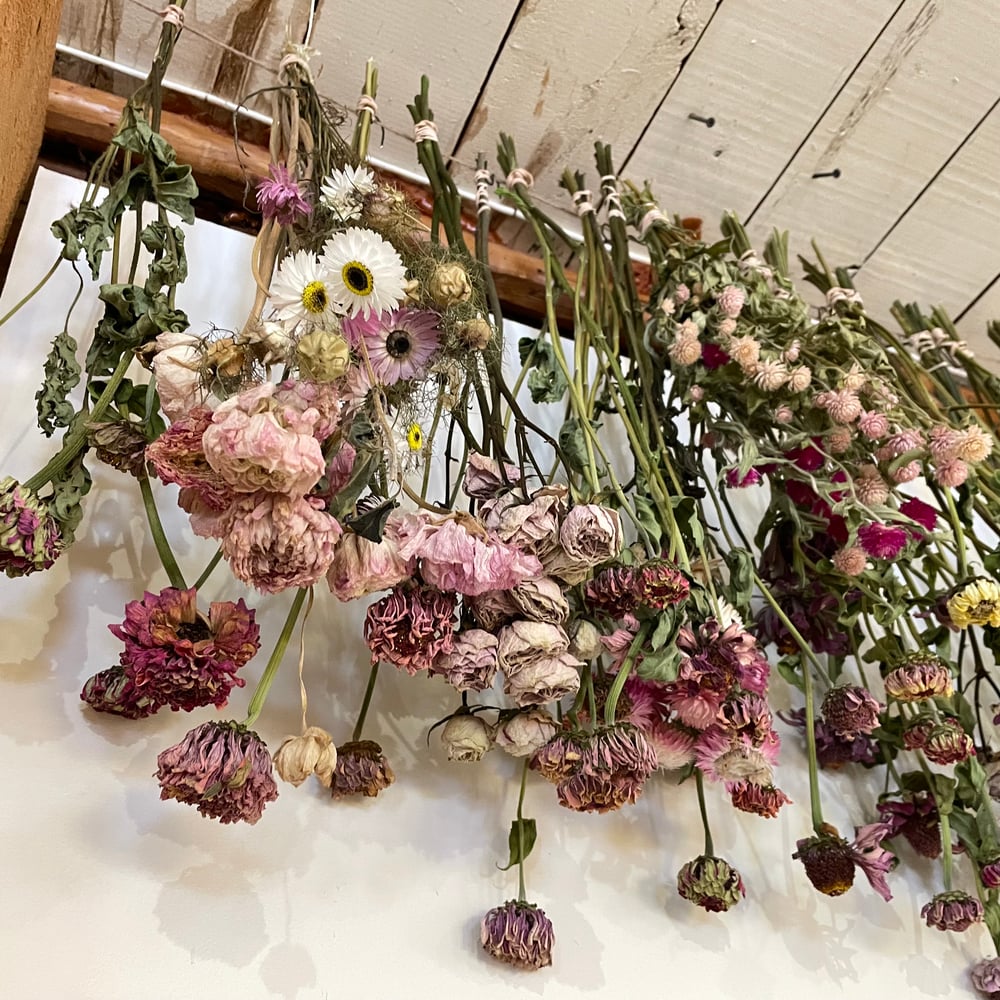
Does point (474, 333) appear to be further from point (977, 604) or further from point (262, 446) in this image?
point (977, 604)

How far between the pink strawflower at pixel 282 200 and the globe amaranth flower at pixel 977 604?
696 millimetres

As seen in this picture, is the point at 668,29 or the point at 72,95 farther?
the point at 668,29

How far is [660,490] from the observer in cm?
84

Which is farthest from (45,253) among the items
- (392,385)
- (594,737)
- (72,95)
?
(594,737)

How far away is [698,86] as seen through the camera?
1.26m

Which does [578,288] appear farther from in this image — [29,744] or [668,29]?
[29,744]

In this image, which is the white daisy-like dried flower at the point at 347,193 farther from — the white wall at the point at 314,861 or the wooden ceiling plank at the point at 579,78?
the wooden ceiling plank at the point at 579,78

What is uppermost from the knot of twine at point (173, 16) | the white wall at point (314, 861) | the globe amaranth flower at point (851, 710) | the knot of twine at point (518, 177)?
the knot of twine at point (173, 16)

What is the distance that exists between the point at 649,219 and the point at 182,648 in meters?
0.78

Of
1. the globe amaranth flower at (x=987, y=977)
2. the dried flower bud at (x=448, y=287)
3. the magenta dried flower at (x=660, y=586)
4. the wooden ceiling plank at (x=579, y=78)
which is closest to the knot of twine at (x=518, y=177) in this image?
the wooden ceiling plank at (x=579, y=78)

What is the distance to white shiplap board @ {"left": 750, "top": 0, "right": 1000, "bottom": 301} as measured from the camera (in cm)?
122

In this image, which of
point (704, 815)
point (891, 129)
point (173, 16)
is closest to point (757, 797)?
point (704, 815)

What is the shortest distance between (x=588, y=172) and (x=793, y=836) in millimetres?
930

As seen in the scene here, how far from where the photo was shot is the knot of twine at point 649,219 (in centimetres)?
110
